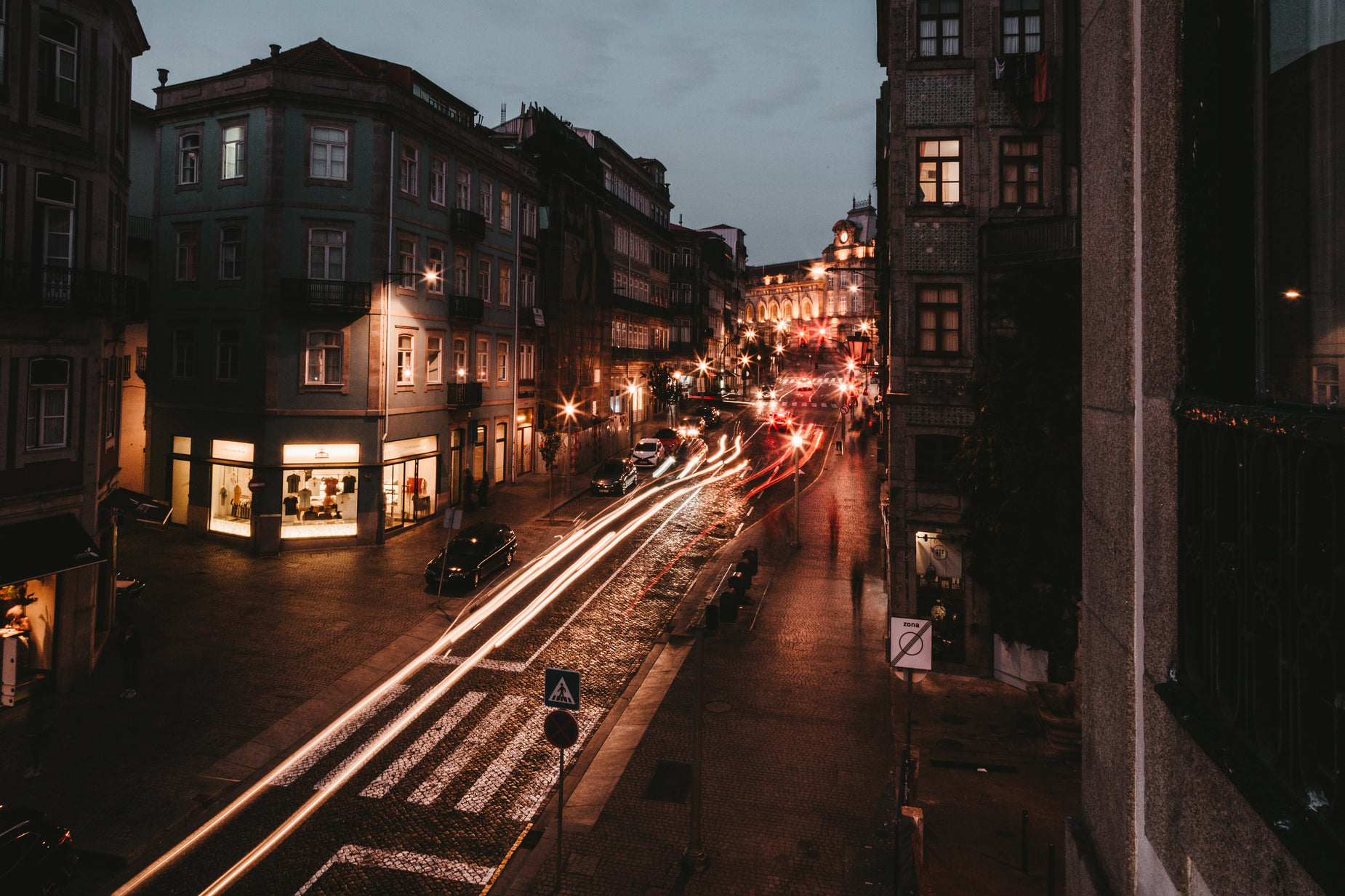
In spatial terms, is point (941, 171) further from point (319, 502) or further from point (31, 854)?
point (319, 502)

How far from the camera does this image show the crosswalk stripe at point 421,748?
12984 mm

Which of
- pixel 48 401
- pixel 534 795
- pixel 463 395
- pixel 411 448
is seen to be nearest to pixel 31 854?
pixel 534 795

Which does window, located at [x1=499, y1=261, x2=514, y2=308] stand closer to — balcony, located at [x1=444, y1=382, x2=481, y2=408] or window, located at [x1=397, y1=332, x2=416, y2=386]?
balcony, located at [x1=444, y1=382, x2=481, y2=408]

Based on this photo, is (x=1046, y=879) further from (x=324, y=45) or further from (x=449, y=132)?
(x=324, y=45)

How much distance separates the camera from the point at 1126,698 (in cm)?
523

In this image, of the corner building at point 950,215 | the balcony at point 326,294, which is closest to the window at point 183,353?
the balcony at point 326,294

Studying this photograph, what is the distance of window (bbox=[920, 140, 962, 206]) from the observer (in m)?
19.7

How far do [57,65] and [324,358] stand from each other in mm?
14254

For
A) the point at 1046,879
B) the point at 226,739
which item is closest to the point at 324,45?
the point at 226,739

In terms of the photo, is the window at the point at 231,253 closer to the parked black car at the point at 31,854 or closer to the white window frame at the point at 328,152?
the white window frame at the point at 328,152

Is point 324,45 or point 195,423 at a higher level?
point 324,45

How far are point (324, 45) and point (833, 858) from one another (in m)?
34.6

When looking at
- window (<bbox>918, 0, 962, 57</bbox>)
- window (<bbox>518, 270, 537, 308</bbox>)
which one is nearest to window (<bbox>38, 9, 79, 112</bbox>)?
window (<bbox>918, 0, 962, 57</bbox>)

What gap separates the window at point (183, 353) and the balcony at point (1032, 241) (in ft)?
95.9
